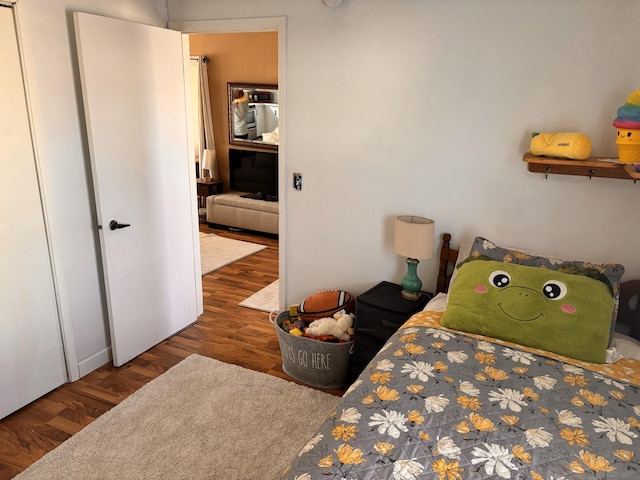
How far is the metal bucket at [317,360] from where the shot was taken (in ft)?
8.97

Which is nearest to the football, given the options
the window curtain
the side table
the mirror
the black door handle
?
the black door handle

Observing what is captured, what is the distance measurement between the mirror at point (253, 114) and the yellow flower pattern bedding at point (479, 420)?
437cm

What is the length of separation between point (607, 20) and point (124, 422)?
309 cm

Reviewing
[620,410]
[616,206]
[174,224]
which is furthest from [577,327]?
[174,224]

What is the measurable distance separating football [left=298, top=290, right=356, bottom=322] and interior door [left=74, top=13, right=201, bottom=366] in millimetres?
996

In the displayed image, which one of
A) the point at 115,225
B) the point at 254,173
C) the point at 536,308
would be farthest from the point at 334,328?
the point at 254,173

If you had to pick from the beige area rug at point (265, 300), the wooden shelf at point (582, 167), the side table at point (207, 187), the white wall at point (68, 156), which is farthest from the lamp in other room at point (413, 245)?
the side table at point (207, 187)

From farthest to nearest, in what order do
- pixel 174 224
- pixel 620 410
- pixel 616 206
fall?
pixel 174 224
pixel 616 206
pixel 620 410

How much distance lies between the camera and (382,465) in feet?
4.46

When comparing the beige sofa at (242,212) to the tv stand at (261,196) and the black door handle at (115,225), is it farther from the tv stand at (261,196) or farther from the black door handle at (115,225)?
the black door handle at (115,225)

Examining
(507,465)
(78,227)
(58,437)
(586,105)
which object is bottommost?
(58,437)

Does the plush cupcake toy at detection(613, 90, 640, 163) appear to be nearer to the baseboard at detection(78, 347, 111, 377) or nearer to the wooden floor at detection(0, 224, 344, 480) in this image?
the wooden floor at detection(0, 224, 344, 480)

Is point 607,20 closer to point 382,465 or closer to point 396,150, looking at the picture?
point 396,150

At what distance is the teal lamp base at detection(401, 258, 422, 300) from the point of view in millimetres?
2709
